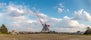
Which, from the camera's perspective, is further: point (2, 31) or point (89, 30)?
point (2, 31)

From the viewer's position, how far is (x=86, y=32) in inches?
5089

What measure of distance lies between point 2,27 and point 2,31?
10.9ft

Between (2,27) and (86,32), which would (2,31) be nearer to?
(2,27)

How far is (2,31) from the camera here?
141625 millimetres

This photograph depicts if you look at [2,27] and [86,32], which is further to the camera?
[2,27]

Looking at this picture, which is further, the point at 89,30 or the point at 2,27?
the point at 2,27

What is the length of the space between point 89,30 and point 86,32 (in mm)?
2239

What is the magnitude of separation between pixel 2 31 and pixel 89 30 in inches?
2259

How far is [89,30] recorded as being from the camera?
12850cm

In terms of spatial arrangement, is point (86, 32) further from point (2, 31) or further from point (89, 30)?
point (2, 31)

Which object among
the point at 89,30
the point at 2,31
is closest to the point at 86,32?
the point at 89,30

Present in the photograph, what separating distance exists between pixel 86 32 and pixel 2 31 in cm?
5555

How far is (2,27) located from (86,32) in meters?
56.5

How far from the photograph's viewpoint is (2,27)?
144m
